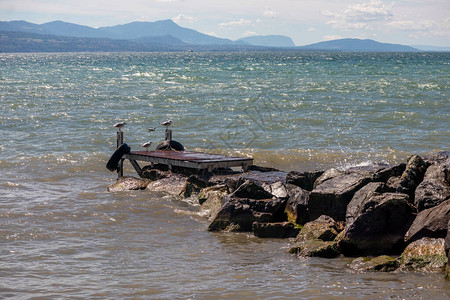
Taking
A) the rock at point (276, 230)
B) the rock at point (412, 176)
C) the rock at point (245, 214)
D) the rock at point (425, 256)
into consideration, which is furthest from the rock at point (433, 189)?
the rock at point (245, 214)

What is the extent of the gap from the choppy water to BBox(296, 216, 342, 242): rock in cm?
54

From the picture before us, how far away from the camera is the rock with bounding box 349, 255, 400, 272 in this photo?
31.0 feet

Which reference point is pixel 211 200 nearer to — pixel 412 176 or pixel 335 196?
pixel 335 196

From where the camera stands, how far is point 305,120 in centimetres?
3011

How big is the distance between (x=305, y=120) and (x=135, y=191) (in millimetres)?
15608

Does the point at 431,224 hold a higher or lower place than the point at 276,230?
higher

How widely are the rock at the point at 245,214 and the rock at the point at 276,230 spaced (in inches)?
11.6

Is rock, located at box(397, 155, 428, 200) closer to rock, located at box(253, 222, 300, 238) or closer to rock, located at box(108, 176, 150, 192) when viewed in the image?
rock, located at box(253, 222, 300, 238)

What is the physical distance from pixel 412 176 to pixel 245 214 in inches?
128

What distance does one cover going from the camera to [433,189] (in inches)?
420

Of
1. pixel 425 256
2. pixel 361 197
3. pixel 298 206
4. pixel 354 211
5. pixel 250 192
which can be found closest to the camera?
pixel 425 256

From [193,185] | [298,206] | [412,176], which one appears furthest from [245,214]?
[193,185]

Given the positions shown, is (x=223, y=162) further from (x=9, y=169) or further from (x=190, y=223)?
(x=9, y=169)

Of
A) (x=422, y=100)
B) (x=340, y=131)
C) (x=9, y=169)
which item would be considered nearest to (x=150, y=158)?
(x=9, y=169)
